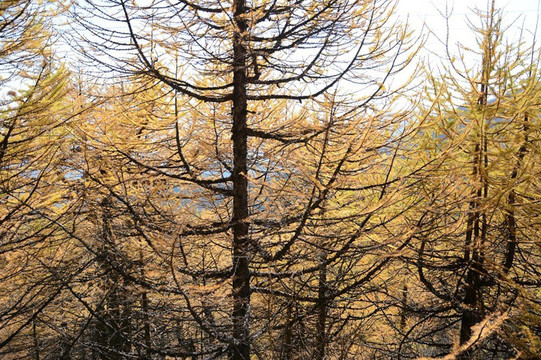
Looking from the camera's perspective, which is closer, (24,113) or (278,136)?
(24,113)

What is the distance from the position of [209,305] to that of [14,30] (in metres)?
4.39

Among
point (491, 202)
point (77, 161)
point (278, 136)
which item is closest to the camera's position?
point (491, 202)

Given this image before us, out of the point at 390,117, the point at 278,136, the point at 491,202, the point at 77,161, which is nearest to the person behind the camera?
the point at 491,202

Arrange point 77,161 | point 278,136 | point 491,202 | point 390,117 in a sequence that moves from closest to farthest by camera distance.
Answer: point 491,202 < point 390,117 < point 278,136 < point 77,161

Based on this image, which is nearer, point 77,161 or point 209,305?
point 209,305

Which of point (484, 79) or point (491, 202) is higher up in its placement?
point (484, 79)

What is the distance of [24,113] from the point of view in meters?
4.04

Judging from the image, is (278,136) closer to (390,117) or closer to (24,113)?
(390,117)

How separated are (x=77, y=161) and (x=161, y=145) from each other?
59.0 inches

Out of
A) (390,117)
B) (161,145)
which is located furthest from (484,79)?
(161,145)

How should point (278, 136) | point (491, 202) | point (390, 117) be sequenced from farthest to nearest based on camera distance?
point (278, 136) < point (390, 117) < point (491, 202)

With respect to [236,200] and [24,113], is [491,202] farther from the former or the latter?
[24,113]

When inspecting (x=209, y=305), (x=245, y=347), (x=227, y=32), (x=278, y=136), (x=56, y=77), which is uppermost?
(x=227, y=32)

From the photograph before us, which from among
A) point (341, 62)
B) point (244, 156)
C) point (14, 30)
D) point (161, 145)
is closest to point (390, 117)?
point (341, 62)
